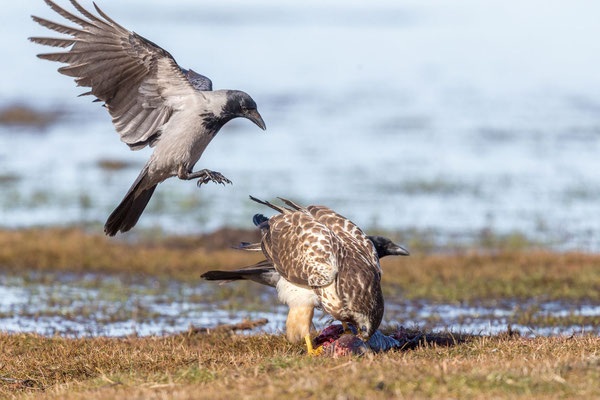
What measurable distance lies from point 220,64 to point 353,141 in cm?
1221

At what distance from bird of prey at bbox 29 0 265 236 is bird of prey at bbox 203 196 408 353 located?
0.68 m

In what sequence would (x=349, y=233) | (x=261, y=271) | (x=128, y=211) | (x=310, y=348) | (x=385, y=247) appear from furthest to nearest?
(x=128, y=211) < (x=385, y=247) < (x=261, y=271) < (x=349, y=233) < (x=310, y=348)

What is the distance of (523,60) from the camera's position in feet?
126

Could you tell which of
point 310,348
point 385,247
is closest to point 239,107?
point 385,247

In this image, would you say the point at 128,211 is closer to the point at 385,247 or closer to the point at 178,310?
the point at 385,247

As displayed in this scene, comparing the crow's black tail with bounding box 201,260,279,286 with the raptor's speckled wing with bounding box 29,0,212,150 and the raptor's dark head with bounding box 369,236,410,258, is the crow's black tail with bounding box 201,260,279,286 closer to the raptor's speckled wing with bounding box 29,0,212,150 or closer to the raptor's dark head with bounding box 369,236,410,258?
the raptor's dark head with bounding box 369,236,410,258

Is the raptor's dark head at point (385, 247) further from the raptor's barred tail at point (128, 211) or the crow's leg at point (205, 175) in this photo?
the raptor's barred tail at point (128, 211)

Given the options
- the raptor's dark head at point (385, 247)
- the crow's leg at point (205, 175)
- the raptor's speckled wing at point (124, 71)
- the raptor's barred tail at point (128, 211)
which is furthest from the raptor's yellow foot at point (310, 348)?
the raptor's speckled wing at point (124, 71)

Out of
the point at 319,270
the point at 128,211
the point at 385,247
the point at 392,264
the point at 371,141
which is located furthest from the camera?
the point at 371,141

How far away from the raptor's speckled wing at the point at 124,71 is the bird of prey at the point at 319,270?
1.19 meters

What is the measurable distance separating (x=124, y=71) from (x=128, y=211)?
48.5 inches

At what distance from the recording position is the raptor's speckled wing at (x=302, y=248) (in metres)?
6.61

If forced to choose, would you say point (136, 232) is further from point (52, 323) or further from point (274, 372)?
point (274, 372)

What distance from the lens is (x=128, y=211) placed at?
7.86 meters
